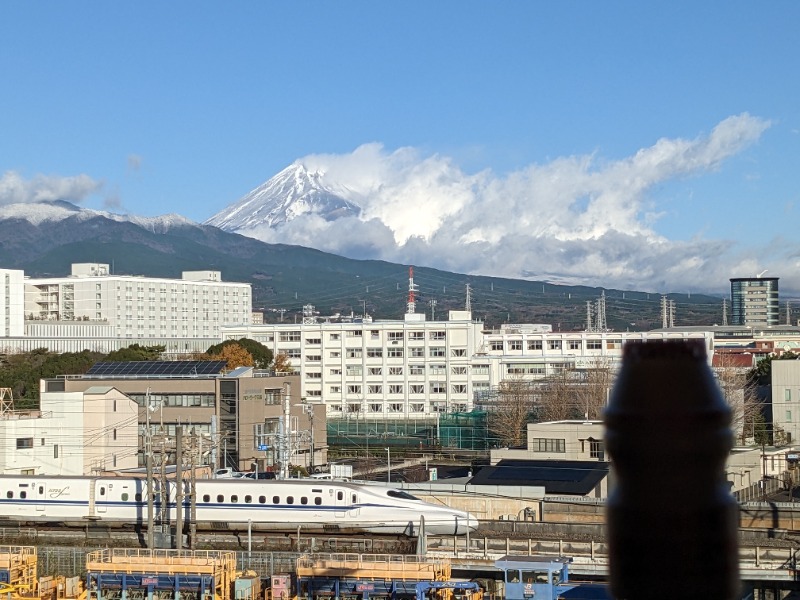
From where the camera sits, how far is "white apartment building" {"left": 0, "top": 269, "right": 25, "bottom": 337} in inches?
3314

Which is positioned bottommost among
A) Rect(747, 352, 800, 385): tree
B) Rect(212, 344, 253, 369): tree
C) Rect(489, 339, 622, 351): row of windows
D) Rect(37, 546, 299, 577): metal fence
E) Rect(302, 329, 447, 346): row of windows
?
Rect(37, 546, 299, 577): metal fence

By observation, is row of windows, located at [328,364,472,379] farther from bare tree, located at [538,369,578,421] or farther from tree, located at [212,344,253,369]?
bare tree, located at [538,369,578,421]

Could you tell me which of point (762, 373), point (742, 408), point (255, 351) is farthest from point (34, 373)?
point (762, 373)

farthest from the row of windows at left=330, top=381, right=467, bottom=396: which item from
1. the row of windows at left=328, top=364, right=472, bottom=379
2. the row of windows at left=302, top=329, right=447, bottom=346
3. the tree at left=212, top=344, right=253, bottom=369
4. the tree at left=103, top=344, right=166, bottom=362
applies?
the tree at left=103, top=344, right=166, bottom=362

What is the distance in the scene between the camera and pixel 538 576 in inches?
722

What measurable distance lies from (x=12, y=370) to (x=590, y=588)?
135 ft

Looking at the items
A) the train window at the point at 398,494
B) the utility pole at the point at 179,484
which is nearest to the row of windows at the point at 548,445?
the train window at the point at 398,494

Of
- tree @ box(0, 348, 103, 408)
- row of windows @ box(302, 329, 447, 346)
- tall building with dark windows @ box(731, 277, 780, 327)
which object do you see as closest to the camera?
tree @ box(0, 348, 103, 408)

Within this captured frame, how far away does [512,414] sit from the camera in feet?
145

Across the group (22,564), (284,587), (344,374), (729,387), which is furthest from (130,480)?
(344,374)

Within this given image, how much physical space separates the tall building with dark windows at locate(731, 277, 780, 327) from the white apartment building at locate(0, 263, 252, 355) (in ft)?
274

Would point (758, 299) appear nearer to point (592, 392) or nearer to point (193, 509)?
point (592, 392)

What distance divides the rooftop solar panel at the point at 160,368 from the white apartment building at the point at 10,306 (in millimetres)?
48927

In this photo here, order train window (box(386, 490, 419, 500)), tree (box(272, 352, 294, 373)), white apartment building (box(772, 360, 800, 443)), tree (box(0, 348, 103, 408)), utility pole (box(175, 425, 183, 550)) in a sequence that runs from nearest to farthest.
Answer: utility pole (box(175, 425, 183, 550)), train window (box(386, 490, 419, 500)), white apartment building (box(772, 360, 800, 443)), tree (box(0, 348, 103, 408)), tree (box(272, 352, 294, 373))
